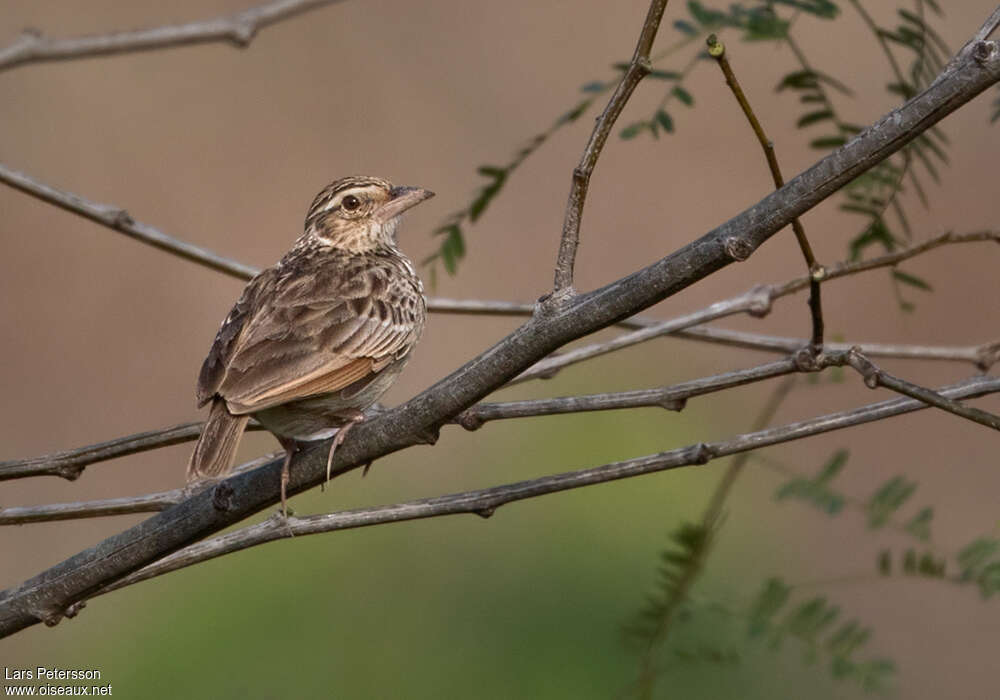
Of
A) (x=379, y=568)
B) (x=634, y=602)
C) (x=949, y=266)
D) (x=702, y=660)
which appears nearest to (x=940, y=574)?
(x=702, y=660)

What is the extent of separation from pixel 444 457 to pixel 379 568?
6.17 ft

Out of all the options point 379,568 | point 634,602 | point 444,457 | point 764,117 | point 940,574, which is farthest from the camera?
point 764,117

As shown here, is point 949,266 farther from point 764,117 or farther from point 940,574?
point 940,574

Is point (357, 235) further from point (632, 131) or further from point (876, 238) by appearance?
point (876, 238)

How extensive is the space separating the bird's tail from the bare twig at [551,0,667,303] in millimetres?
1497

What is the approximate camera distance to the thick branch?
297 centimetres

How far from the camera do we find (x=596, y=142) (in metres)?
3.42

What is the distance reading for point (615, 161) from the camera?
44.9 ft

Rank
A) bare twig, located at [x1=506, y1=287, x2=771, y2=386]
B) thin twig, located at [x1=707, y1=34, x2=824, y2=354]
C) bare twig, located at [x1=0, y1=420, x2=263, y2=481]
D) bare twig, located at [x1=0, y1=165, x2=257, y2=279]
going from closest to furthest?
thin twig, located at [x1=707, y1=34, x2=824, y2=354], bare twig, located at [x1=0, y1=420, x2=263, y2=481], bare twig, located at [x1=506, y1=287, x2=771, y2=386], bare twig, located at [x1=0, y1=165, x2=257, y2=279]

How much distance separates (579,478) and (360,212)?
315 cm

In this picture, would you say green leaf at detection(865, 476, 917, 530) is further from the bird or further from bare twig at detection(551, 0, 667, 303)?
bare twig at detection(551, 0, 667, 303)

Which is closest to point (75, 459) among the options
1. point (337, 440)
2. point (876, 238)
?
point (337, 440)

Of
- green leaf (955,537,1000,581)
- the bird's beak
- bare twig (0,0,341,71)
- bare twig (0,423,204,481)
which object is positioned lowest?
green leaf (955,537,1000,581)

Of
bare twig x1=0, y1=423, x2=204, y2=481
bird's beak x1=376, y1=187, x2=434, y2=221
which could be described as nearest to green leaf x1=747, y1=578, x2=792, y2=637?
bare twig x1=0, y1=423, x2=204, y2=481
